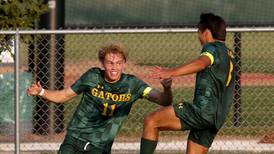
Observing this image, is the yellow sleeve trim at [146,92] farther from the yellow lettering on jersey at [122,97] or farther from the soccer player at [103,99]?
the yellow lettering on jersey at [122,97]

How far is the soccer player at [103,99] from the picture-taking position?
7.08 metres

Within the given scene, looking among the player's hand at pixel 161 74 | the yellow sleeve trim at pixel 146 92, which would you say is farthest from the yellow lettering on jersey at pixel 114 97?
the player's hand at pixel 161 74

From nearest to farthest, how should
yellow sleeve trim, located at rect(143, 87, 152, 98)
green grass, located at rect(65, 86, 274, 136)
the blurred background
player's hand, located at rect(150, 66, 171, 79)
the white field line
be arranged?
player's hand, located at rect(150, 66, 171, 79) → yellow sleeve trim, located at rect(143, 87, 152, 98) → the blurred background → the white field line → green grass, located at rect(65, 86, 274, 136)

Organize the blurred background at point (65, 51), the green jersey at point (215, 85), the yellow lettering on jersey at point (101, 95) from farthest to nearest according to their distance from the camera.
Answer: the blurred background at point (65, 51) < the green jersey at point (215, 85) < the yellow lettering on jersey at point (101, 95)

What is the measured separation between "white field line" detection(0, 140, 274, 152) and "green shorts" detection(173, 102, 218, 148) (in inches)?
121

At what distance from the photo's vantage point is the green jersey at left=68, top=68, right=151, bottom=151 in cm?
713

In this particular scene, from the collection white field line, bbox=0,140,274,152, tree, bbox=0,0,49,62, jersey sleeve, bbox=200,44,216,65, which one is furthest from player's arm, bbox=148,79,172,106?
tree, bbox=0,0,49,62

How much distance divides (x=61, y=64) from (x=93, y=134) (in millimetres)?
3663

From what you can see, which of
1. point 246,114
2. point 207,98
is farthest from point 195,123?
point 246,114

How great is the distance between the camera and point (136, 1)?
13023 mm

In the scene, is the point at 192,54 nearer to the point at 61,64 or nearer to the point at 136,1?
the point at 136,1

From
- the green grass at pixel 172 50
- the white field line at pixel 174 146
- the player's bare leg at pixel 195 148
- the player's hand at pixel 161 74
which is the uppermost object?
the player's hand at pixel 161 74

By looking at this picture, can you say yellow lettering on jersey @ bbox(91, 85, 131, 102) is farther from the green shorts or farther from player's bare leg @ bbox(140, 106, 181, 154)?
the green shorts

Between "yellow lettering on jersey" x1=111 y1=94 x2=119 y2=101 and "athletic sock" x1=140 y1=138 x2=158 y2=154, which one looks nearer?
"yellow lettering on jersey" x1=111 y1=94 x2=119 y2=101
